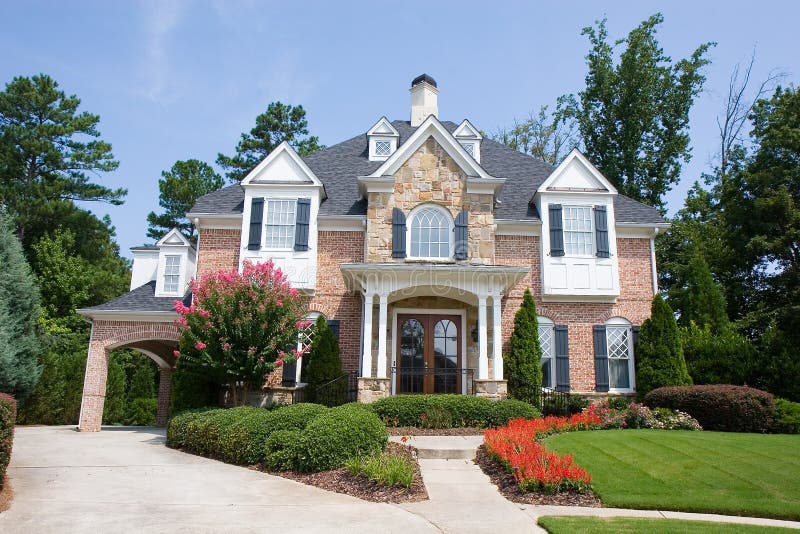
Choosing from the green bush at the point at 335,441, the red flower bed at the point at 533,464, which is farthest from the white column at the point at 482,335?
the green bush at the point at 335,441

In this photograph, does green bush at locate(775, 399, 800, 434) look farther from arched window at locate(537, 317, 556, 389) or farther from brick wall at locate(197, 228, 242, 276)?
brick wall at locate(197, 228, 242, 276)

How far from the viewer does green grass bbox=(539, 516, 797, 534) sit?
628 centimetres

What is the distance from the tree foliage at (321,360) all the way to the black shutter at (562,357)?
657 cm

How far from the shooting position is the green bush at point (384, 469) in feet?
26.7

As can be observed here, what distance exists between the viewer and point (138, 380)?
93.2 ft

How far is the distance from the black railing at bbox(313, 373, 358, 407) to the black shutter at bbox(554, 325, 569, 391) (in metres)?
6.42

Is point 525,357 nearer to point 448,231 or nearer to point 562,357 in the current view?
point 562,357

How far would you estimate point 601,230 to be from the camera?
18.5m

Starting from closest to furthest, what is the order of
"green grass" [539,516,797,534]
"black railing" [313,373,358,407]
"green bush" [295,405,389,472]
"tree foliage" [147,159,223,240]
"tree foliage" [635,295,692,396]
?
1. "green grass" [539,516,797,534]
2. "green bush" [295,405,389,472]
3. "black railing" [313,373,358,407]
4. "tree foliage" [635,295,692,396]
5. "tree foliage" [147,159,223,240]

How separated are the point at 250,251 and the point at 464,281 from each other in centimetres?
677

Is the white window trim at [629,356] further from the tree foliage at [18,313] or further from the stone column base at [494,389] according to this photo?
the tree foliage at [18,313]

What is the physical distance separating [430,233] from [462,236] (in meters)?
0.98

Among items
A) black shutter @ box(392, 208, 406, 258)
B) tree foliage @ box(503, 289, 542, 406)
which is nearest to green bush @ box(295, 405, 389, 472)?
tree foliage @ box(503, 289, 542, 406)

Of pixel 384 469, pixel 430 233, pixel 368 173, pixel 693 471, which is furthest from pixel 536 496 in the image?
pixel 368 173
